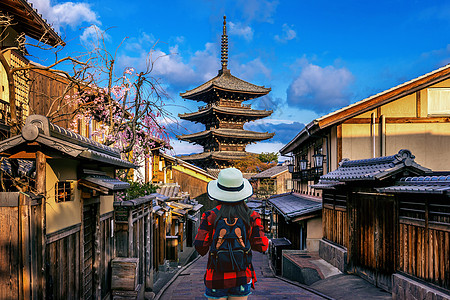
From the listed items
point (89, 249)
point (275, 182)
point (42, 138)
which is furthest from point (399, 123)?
point (275, 182)

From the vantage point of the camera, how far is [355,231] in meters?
10.1

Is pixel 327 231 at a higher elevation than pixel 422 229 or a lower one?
lower

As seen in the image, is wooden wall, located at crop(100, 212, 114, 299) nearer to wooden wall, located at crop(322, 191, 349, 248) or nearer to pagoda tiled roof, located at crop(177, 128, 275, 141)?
wooden wall, located at crop(322, 191, 349, 248)

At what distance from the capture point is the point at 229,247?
4223 millimetres

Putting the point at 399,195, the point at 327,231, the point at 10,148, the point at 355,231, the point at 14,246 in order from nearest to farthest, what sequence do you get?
the point at 14,246 → the point at 10,148 → the point at 399,195 → the point at 355,231 → the point at 327,231

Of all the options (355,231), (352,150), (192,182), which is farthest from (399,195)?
(192,182)

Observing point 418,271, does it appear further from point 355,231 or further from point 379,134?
point 379,134

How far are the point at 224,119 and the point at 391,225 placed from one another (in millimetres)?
34293

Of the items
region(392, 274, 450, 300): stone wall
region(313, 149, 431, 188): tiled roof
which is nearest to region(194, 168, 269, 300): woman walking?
region(392, 274, 450, 300): stone wall

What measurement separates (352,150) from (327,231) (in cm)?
349

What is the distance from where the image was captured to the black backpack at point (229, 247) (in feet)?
13.8

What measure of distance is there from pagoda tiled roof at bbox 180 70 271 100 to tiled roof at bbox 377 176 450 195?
1323 inches

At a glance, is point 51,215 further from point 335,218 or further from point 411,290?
point 335,218

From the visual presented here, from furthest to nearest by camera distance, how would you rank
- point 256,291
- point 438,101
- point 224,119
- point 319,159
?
point 224,119
point 319,159
point 438,101
point 256,291
